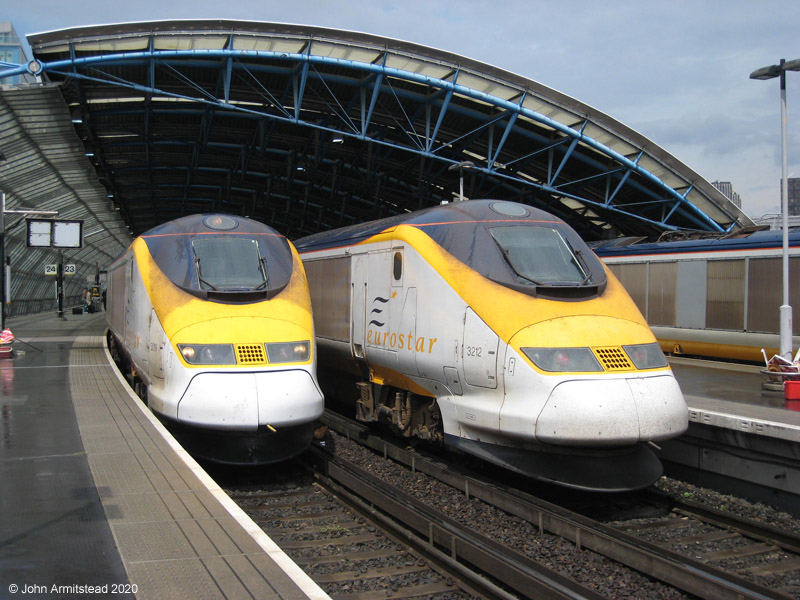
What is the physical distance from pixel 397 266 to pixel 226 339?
2.66 meters

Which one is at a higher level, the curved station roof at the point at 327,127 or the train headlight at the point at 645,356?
the curved station roof at the point at 327,127

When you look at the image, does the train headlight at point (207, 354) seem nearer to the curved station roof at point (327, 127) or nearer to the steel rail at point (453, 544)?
the steel rail at point (453, 544)

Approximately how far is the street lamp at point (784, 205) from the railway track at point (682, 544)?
5.58 meters

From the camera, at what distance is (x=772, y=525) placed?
26.9 ft

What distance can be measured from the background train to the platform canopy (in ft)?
32.9

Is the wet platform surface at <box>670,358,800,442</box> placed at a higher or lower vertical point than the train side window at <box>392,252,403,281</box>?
lower

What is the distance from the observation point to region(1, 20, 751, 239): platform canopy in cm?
2408

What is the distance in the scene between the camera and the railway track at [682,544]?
6.05 meters

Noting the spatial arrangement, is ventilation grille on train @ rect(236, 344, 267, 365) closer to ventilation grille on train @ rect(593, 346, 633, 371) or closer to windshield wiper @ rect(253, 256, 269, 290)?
windshield wiper @ rect(253, 256, 269, 290)

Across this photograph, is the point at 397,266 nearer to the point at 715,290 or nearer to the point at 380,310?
the point at 380,310

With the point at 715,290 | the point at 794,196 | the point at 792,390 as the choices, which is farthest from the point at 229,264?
the point at 794,196

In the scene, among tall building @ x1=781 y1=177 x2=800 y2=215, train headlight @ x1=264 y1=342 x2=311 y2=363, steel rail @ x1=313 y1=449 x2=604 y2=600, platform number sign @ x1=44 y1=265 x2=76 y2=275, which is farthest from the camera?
tall building @ x1=781 y1=177 x2=800 y2=215

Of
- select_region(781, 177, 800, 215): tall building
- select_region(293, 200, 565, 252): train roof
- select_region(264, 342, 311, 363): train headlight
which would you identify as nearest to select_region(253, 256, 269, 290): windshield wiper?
select_region(264, 342, 311, 363): train headlight

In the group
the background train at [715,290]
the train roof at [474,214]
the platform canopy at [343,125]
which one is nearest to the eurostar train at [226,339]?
the train roof at [474,214]
